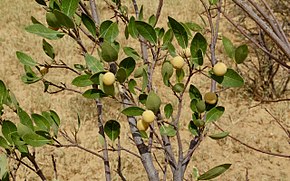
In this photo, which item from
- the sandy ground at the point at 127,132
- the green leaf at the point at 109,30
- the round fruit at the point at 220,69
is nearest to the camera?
the round fruit at the point at 220,69

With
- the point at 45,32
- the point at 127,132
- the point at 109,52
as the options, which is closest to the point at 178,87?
the point at 109,52

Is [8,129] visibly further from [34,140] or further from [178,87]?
[178,87]

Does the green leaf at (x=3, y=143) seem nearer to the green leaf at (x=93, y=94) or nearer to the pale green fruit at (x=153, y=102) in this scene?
the green leaf at (x=93, y=94)

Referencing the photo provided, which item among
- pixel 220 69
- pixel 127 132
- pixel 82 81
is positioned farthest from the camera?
pixel 127 132

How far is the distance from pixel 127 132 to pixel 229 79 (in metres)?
2.78

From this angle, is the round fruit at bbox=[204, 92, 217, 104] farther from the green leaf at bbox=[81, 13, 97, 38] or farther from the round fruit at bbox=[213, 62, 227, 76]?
the green leaf at bbox=[81, 13, 97, 38]

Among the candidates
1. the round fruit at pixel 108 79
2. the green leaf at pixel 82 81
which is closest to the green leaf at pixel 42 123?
the green leaf at pixel 82 81

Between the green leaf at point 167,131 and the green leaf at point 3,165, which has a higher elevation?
the green leaf at point 167,131

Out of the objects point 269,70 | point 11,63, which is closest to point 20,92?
point 11,63

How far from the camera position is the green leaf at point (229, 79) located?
2.48 feet

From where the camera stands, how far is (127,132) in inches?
138

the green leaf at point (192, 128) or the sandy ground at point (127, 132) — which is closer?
the green leaf at point (192, 128)

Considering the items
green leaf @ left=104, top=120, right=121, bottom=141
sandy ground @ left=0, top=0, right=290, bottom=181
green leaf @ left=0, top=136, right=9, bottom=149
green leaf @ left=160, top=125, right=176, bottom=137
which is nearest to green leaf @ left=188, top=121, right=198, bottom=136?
green leaf @ left=160, top=125, right=176, bottom=137

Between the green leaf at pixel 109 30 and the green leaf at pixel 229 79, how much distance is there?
21cm
